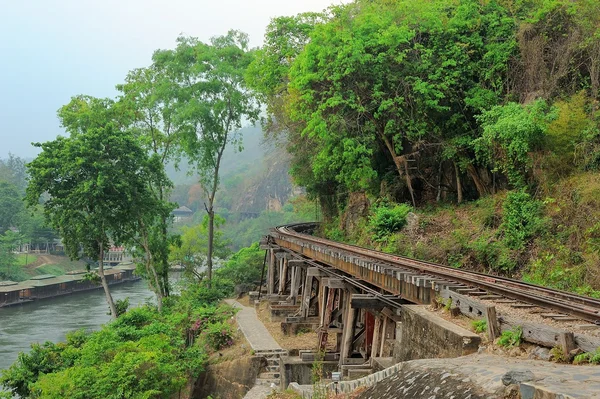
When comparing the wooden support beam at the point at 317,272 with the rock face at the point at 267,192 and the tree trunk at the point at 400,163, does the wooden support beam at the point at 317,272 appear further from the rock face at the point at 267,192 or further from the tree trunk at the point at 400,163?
the rock face at the point at 267,192

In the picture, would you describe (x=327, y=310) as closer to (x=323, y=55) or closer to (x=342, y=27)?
(x=323, y=55)

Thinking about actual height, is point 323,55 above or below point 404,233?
above

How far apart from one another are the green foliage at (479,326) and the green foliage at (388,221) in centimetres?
1242

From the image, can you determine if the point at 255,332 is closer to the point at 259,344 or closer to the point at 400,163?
the point at 259,344

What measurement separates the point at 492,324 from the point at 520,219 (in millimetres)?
9668

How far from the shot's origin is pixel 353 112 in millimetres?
20703

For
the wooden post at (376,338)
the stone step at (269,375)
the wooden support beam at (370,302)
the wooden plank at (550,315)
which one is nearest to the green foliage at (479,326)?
the wooden plank at (550,315)

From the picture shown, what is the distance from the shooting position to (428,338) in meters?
7.66

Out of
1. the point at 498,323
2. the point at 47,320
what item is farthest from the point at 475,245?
the point at 47,320

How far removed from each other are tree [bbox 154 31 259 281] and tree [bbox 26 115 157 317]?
5.32 m

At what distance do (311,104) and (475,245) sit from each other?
8513 millimetres

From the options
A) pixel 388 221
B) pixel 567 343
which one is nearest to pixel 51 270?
pixel 388 221

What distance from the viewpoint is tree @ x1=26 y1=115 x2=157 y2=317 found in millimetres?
24578

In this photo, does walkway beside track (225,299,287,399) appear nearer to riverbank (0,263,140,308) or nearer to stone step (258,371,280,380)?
stone step (258,371,280,380)
